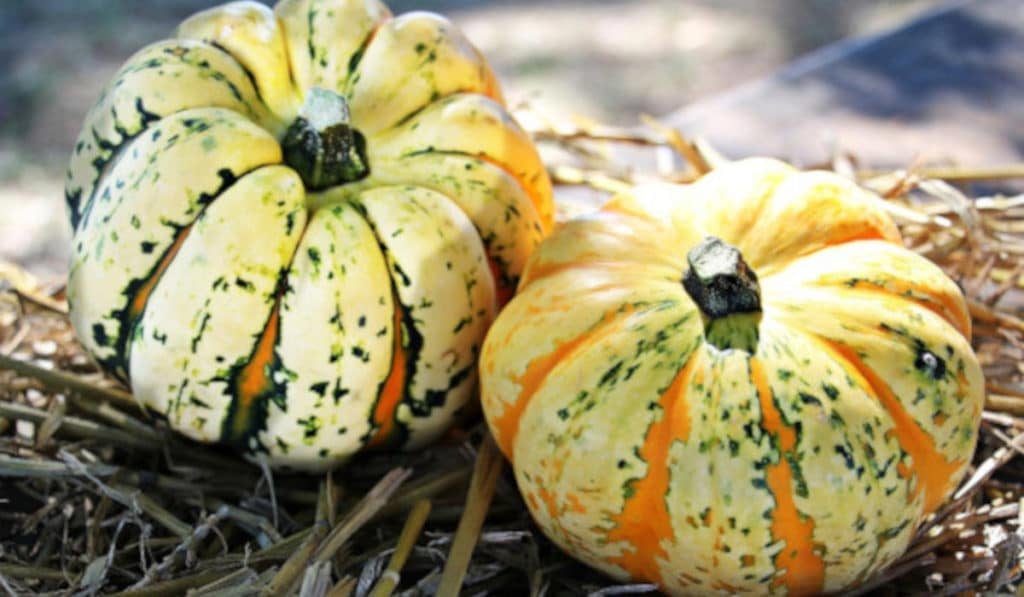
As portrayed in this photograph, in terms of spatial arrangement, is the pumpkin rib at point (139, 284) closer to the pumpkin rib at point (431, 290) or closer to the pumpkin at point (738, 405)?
the pumpkin rib at point (431, 290)

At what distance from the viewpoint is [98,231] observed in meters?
1.40

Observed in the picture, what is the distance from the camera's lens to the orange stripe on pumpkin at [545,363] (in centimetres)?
130

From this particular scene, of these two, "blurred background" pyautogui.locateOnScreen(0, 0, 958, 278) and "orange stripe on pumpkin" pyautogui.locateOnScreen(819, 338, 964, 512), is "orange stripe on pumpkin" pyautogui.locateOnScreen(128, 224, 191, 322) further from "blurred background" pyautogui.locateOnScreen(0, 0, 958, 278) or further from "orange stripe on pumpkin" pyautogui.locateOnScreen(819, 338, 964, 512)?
"blurred background" pyautogui.locateOnScreen(0, 0, 958, 278)

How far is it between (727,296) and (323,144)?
52cm

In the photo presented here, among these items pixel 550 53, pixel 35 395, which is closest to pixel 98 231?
pixel 35 395

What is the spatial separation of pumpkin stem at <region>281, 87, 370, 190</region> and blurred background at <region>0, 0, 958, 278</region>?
7.80 ft

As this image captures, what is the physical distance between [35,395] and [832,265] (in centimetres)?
118

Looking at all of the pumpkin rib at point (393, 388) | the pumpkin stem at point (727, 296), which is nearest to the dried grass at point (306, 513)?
the pumpkin rib at point (393, 388)

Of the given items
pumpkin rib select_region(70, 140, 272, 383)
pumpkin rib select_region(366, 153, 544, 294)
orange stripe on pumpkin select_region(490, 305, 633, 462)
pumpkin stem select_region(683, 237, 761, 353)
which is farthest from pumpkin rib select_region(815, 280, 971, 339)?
pumpkin rib select_region(70, 140, 272, 383)

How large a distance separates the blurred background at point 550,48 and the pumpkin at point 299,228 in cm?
227

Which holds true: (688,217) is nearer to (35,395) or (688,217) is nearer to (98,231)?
(98,231)

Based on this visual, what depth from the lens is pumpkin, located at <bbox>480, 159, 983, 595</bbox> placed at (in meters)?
1.19

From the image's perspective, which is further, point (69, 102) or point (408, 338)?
point (69, 102)

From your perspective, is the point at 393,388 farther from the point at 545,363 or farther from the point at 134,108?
the point at 134,108
